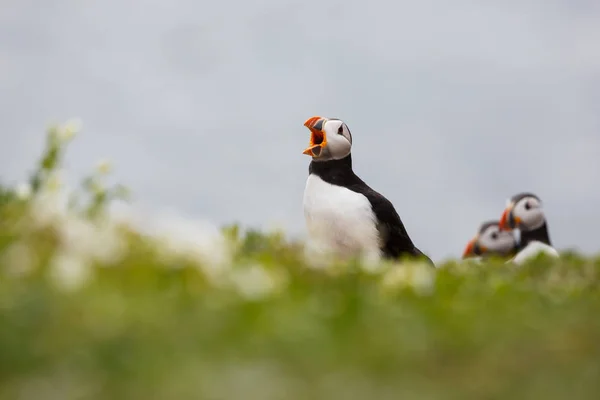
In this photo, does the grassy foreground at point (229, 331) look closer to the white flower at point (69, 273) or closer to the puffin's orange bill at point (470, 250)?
the white flower at point (69, 273)

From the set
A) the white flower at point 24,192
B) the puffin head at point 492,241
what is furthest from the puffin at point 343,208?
the puffin head at point 492,241

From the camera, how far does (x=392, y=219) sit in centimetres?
1072

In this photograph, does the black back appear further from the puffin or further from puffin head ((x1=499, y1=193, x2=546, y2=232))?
puffin head ((x1=499, y1=193, x2=546, y2=232))

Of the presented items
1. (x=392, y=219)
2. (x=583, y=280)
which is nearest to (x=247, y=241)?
(x=392, y=219)

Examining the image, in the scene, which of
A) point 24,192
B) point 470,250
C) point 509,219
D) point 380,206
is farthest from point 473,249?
point 24,192

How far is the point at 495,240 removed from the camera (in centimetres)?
1836

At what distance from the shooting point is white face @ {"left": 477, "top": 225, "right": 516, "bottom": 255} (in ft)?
59.9

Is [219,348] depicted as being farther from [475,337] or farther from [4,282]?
[475,337]

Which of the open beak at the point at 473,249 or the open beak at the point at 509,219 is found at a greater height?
the open beak at the point at 473,249

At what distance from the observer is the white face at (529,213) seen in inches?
589

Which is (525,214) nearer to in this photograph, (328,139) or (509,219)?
(509,219)

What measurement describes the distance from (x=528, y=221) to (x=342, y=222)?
19.4 feet

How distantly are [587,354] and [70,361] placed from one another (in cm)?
276

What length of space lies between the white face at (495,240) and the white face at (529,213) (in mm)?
3187
